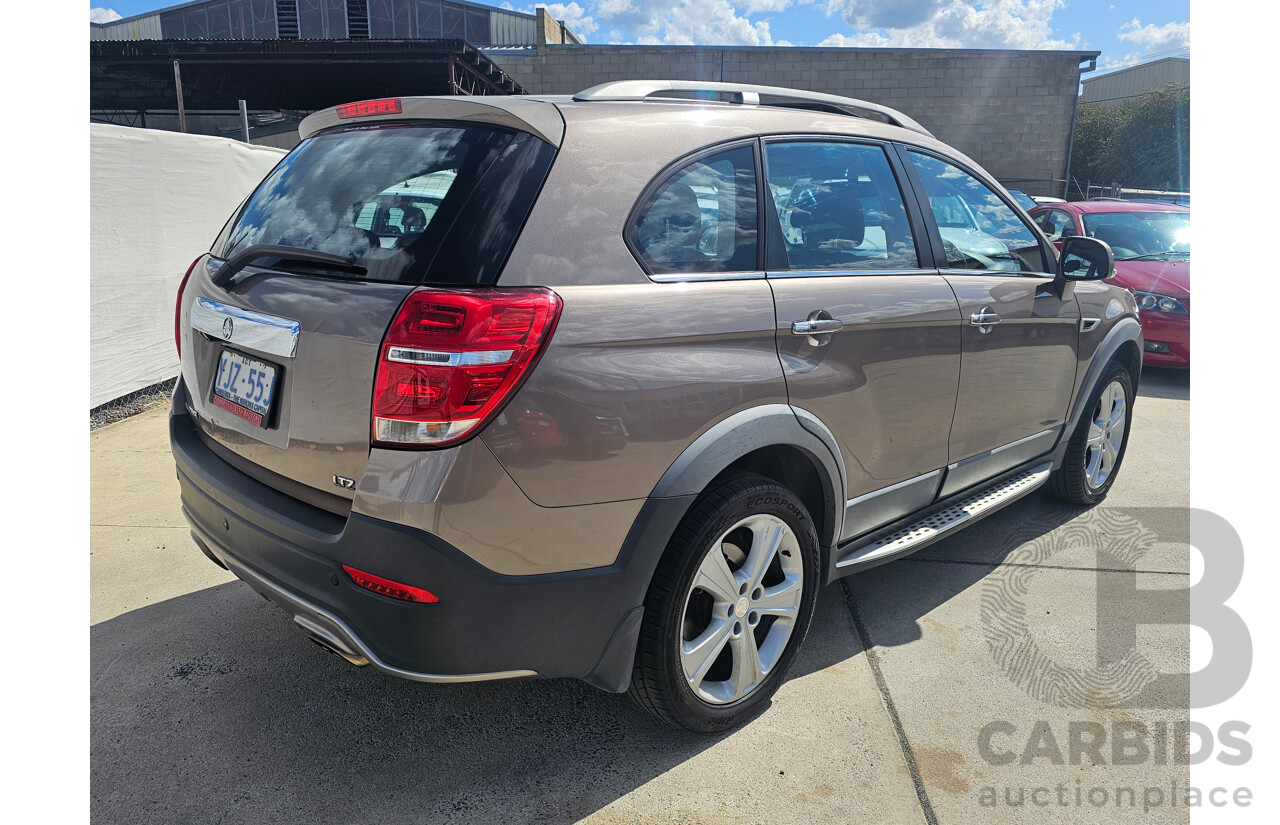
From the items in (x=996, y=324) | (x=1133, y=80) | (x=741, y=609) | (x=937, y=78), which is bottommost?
(x=741, y=609)

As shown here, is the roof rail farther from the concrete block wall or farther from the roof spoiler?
the concrete block wall

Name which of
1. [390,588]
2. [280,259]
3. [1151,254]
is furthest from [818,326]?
[1151,254]

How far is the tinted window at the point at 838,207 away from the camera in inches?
101

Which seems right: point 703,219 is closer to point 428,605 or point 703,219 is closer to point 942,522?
point 428,605

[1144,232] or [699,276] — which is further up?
[1144,232]

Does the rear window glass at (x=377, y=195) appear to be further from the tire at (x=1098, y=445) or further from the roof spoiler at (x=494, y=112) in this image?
the tire at (x=1098, y=445)

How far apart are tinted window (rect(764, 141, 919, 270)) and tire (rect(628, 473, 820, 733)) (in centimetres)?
76

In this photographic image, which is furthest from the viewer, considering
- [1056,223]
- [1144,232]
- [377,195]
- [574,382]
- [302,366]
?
[1056,223]

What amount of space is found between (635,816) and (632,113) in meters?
1.88

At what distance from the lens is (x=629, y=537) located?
6.70 feet

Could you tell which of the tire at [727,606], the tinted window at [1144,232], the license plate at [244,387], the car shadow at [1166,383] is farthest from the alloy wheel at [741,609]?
the tinted window at [1144,232]

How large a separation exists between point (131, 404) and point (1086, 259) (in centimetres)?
599

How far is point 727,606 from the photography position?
2.38 m

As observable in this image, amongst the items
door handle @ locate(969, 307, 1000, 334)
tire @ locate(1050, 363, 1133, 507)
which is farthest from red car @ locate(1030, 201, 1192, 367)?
door handle @ locate(969, 307, 1000, 334)
